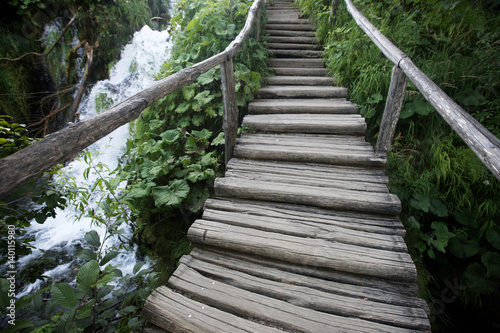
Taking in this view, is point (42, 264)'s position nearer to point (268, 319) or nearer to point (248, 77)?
point (268, 319)

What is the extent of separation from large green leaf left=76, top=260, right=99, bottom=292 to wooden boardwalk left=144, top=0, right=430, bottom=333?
0.65 meters

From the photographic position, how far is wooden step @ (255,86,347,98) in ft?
13.5

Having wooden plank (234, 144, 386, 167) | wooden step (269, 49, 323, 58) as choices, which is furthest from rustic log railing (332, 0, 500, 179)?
wooden step (269, 49, 323, 58)

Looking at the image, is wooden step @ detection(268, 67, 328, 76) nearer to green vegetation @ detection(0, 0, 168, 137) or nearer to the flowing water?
the flowing water

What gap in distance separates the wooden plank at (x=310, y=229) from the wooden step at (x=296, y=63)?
3875 millimetres

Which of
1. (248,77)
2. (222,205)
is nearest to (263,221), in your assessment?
(222,205)

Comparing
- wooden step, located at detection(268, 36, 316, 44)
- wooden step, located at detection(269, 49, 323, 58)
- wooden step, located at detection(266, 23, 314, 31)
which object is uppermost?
wooden step, located at detection(266, 23, 314, 31)

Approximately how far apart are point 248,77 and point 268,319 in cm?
346

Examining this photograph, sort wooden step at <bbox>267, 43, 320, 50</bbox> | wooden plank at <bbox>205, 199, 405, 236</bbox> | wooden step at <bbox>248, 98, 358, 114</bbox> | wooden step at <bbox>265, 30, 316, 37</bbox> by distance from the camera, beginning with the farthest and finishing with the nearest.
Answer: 1. wooden step at <bbox>265, 30, 316, 37</bbox>
2. wooden step at <bbox>267, 43, 320, 50</bbox>
3. wooden step at <bbox>248, 98, 358, 114</bbox>
4. wooden plank at <bbox>205, 199, 405, 236</bbox>

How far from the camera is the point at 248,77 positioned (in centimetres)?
393

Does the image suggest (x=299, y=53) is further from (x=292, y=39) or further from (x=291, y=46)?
(x=292, y=39)

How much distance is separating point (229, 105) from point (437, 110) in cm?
216

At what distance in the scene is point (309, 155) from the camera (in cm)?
301

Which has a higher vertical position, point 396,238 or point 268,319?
point 396,238
